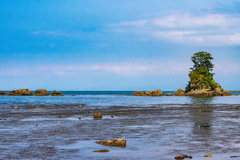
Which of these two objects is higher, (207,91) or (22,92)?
(207,91)

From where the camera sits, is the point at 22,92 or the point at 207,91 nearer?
the point at 207,91

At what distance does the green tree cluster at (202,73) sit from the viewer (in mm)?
132625

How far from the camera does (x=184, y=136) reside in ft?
49.1

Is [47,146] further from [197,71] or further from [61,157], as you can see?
[197,71]

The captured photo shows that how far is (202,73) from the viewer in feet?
443

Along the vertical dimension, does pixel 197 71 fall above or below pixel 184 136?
above

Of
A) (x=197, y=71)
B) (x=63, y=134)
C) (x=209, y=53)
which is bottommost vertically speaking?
(x=63, y=134)

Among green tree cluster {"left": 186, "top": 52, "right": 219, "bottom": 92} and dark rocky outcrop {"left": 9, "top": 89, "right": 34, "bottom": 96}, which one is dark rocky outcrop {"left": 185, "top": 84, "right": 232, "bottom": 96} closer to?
green tree cluster {"left": 186, "top": 52, "right": 219, "bottom": 92}

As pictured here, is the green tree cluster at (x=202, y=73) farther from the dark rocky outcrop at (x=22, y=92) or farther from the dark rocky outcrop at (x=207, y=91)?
the dark rocky outcrop at (x=22, y=92)

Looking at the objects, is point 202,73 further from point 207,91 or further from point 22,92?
point 22,92

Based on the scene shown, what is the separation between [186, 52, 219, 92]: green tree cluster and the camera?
5221 inches

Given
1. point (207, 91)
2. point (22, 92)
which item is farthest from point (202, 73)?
point (22, 92)

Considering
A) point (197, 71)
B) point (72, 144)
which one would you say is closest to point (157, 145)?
point (72, 144)

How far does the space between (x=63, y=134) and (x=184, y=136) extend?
22.7ft
